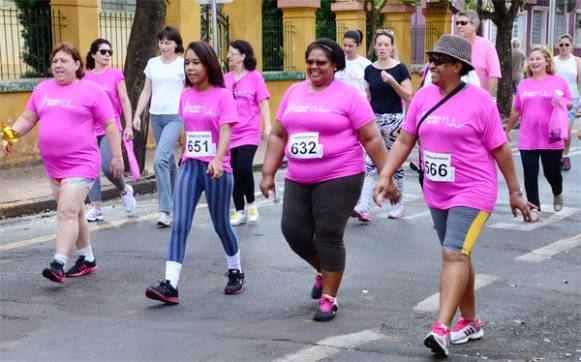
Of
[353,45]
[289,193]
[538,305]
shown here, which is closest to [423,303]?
[538,305]

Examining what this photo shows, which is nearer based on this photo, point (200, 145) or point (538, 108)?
point (200, 145)

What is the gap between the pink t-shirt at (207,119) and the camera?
6.68 meters

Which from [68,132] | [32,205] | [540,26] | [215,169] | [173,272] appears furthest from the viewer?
[540,26]

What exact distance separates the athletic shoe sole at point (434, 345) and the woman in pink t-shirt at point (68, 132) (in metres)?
2.92

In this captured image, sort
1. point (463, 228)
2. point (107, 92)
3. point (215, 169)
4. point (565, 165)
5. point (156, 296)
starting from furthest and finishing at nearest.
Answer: point (565, 165) → point (107, 92) → point (215, 169) → point (156, 296) → point (463, 228)

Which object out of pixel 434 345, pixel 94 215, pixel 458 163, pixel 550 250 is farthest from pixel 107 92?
pixel 434 345

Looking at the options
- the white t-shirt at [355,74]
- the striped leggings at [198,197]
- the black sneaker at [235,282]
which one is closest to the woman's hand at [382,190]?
the striped leggings at [198,197]

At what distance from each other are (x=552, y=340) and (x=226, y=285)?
2.38m

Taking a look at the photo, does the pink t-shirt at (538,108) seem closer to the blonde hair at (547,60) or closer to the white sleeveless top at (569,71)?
the blonde hair at (547,60)

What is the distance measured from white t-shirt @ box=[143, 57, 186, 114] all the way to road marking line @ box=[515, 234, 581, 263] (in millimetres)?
3794

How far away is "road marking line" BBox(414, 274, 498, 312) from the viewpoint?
624 centimetres

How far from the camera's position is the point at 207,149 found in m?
6.68

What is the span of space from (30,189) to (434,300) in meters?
6.74

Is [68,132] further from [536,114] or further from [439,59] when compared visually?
[536,114]
